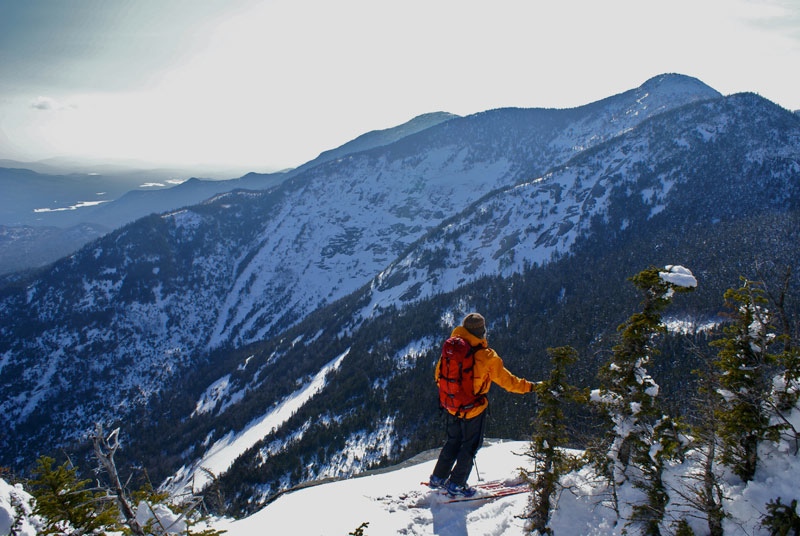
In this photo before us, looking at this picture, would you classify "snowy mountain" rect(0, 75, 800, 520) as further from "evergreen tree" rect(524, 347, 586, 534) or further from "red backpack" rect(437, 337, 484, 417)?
"red backpack" rect(437, 337, 484, 417)

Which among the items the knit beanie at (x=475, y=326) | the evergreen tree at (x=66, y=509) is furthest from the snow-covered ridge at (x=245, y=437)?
the knit beanie at (x=475, y=326)

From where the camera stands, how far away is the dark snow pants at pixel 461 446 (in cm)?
1075

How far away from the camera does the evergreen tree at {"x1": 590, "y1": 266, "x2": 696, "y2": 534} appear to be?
929cm

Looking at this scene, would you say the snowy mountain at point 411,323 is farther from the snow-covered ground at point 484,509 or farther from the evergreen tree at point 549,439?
the evergreen tree at point 549,439

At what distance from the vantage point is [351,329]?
147000mm

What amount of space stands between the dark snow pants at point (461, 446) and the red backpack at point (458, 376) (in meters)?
0.55

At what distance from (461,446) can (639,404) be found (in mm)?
4801

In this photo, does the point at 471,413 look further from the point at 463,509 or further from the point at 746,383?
the point at 746,383

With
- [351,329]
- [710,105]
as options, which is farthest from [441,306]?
[710,105]

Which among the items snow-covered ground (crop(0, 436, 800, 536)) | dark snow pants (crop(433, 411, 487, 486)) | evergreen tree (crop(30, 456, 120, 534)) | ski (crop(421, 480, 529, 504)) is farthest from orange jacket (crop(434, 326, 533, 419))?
evergreen tree (crop(30, 456, 120, 534))

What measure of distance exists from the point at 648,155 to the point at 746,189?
131 ft

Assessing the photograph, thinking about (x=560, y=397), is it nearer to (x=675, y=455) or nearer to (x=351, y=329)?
(x=675, y=455)

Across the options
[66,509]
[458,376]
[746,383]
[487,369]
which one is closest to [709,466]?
[746,383]

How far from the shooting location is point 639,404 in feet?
32.5
